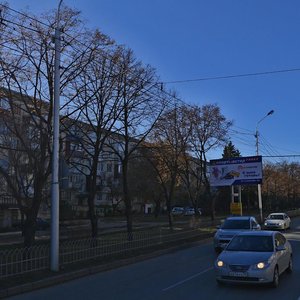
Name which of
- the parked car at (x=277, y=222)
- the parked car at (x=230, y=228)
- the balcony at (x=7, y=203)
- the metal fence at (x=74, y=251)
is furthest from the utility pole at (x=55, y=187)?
the balcony at (x=7, y=203)

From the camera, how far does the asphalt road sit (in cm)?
1078

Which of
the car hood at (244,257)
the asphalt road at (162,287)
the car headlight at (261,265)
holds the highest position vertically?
the car hood at (244,257)

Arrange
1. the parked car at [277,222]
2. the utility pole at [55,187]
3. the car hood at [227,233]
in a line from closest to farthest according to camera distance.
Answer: the utility pole at [55,187], the car hood at [227,233], the parked car at [277,222]

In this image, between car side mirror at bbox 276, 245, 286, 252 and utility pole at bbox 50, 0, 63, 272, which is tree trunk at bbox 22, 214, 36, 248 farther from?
car side mirror at bbox 276, 245, 286, 252

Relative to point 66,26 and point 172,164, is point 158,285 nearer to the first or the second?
point 66,26

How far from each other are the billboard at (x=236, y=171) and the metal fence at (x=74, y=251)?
20.5 meters

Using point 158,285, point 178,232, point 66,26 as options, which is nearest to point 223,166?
point 178,232

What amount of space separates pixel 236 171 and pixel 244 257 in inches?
1294

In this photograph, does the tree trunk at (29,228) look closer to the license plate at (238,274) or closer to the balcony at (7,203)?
the license plate at (238,274)

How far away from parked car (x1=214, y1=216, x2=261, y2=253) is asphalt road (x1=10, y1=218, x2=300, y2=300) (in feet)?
15.9

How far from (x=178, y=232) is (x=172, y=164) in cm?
960

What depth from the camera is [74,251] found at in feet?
51.9

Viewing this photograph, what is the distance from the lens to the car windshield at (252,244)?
40.6 feet

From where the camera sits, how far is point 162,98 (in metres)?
26.2
